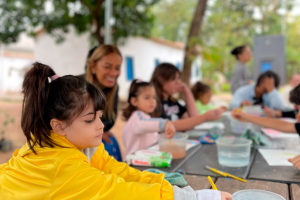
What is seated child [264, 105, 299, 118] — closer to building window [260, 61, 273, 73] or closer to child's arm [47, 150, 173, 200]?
child's arm [47, 150, 173, 200]

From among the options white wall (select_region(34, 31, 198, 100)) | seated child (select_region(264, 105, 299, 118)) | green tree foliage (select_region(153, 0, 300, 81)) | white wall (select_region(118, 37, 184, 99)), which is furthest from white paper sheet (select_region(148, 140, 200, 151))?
white wall (select_region(118, 37, 184, 99))

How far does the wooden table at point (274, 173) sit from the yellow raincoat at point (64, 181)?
0.60m

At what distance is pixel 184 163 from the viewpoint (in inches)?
60.4

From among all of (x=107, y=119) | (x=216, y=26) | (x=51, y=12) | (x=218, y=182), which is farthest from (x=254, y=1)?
(x=218, y=182)

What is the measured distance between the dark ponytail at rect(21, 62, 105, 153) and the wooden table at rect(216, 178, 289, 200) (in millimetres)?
680

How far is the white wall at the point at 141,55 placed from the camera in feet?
39.2

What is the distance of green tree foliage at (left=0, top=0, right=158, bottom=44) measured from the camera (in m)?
6.62

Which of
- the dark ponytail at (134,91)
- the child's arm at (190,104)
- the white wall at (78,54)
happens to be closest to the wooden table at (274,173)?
the dark ponytail at (134,91)

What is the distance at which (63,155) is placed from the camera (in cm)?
91

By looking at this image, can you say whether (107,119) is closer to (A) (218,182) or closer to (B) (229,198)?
(A) (218,182)

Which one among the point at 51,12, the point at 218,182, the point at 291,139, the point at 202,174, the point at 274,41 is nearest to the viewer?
the point at 218,182

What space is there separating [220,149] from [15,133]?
5.78m

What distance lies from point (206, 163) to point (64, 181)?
885mm

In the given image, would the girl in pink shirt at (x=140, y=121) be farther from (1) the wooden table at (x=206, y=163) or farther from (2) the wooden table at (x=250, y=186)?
(2) the wooden table at (x=250, y=186)
